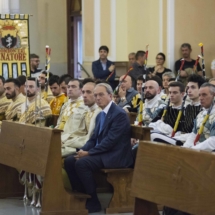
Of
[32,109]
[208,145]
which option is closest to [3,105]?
[32,109]

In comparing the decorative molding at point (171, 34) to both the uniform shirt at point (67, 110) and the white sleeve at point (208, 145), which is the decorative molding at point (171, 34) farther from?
the white sleeve at point (208, 145)

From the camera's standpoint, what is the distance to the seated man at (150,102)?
8211mm

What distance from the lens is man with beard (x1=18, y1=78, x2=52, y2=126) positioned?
7875mm

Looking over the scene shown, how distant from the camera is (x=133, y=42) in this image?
14070 mm

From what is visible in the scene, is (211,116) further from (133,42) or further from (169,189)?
(133,42)

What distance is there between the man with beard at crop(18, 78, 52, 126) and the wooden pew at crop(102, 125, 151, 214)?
1.34 m

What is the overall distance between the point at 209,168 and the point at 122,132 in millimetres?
2157

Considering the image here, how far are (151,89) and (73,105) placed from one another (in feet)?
3.46

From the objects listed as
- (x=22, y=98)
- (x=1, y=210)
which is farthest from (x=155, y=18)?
(x=1, y=210)

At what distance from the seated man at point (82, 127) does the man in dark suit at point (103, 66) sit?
17.1ft

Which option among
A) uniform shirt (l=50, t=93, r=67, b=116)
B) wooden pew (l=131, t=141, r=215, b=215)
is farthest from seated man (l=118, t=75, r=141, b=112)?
wooden pew (l=131, t=141, r=215, b=215)

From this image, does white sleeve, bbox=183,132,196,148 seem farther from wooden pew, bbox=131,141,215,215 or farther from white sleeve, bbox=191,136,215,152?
wooden pew, bbox=131,141,215,215

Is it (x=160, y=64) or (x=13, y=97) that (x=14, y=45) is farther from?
(x=13, y=97)

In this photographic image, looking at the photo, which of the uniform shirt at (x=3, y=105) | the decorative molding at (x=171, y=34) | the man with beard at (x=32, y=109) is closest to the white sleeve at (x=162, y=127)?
the man with beard at (x=32, y=109)
